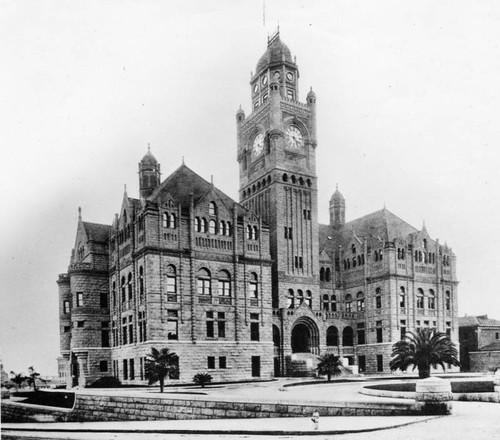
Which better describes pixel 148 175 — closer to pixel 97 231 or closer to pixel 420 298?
pixel 97 231

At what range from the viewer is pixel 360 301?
6400 centimetres

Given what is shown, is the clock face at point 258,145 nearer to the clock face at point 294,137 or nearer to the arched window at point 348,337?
the clock face at point 294,137

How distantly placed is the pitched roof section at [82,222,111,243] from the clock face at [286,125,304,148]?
1969 centimetres

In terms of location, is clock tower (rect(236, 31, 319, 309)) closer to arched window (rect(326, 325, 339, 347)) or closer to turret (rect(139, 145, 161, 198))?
arched window (rect(326, 325, 339, 347))

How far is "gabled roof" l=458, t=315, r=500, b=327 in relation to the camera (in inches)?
2739

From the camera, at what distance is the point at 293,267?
58531 mm

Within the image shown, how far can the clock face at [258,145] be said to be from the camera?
201 ft

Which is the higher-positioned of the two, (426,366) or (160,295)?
(160,295)

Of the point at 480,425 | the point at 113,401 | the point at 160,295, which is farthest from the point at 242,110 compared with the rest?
the point at 480,425

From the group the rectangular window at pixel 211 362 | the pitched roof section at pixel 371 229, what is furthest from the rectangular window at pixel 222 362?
the pitched roof section at pixel 371 229

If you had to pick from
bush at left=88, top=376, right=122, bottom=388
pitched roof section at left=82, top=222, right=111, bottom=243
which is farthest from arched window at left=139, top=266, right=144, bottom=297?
pitched roof section at left=82, top=222, right=111, bottom=243

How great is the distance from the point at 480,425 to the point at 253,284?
111ft

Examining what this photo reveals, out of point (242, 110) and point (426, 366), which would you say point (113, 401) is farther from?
point (242, 110)

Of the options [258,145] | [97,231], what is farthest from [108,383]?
[258,145]
